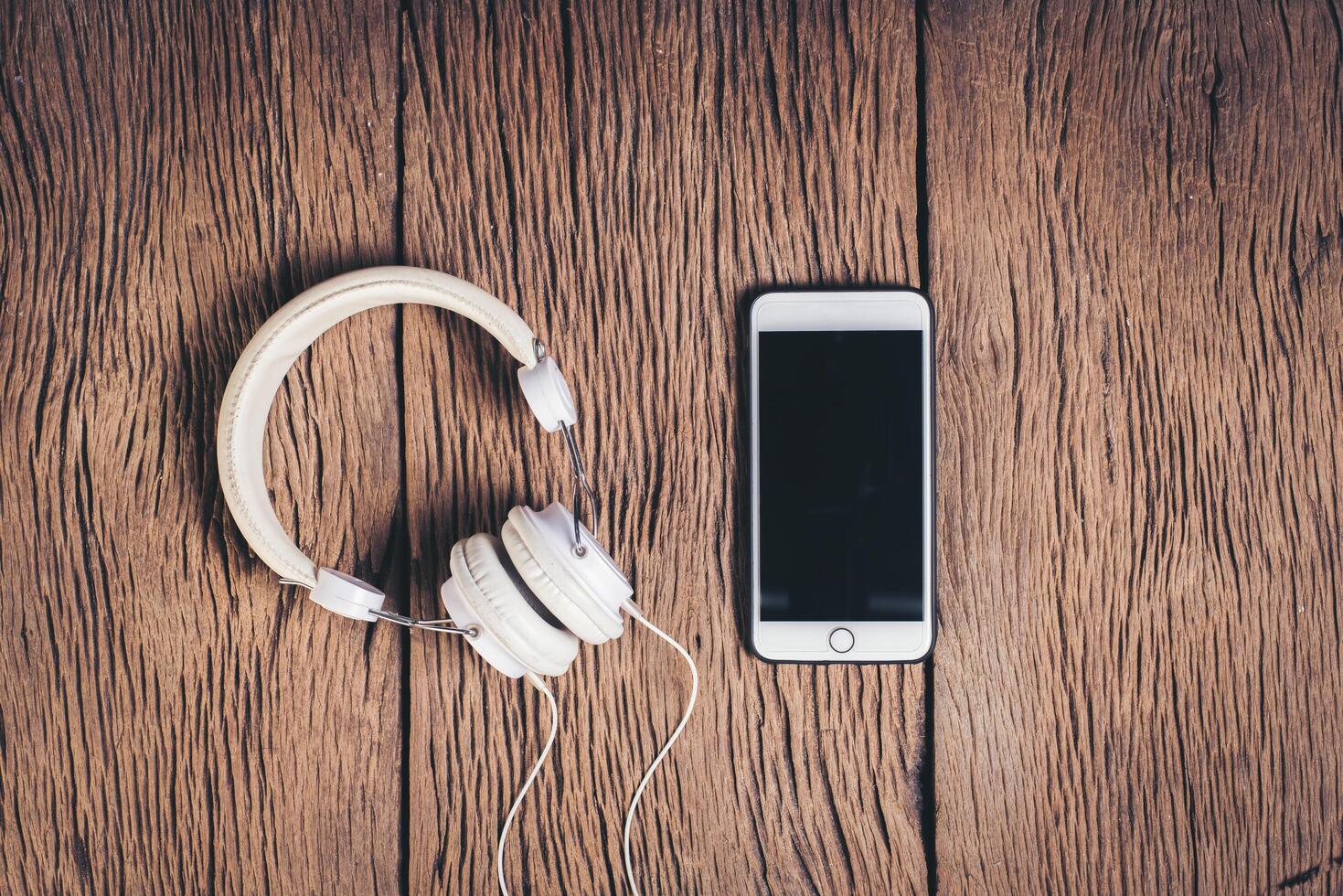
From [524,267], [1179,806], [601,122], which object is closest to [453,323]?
[524,267]

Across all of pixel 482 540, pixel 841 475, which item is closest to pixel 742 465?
pixel 841 475

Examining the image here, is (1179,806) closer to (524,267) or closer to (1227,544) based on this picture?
(1227,544)

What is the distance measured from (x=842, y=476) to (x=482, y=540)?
9.2 inches

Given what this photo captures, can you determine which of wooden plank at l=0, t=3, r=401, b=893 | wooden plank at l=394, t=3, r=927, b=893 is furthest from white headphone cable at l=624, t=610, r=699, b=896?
wooden plank at l=0, t=3, r=401, b=893

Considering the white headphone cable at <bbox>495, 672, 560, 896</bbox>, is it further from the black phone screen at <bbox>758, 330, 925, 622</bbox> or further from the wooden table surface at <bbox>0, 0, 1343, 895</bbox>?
the black phone screen at <bbox>758, 330, 925, 622</bbox>

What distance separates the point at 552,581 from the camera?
19.1 inches

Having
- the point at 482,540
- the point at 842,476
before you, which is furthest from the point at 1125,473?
the point at 482,540

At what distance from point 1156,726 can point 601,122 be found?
1.81ft

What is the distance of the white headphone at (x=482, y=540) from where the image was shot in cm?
48

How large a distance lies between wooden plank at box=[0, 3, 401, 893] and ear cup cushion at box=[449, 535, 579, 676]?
10cm

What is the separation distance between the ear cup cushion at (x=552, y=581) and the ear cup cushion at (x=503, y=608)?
1 centimetres

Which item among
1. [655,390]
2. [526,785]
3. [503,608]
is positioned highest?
[655,390]

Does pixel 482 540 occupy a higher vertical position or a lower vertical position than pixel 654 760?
higher

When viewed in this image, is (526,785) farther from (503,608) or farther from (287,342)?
(287,342)
